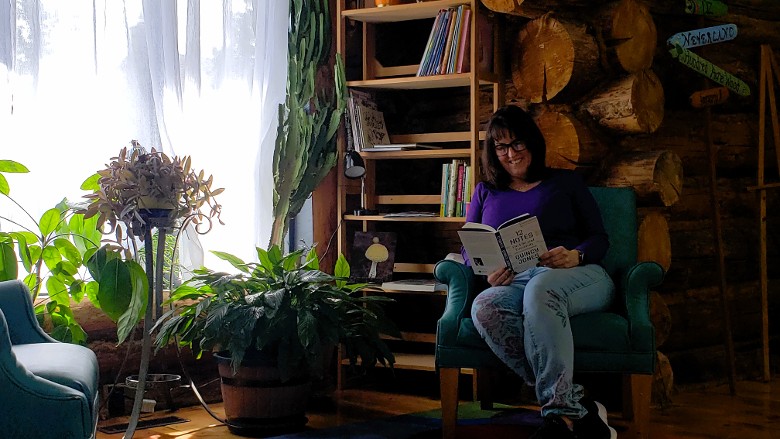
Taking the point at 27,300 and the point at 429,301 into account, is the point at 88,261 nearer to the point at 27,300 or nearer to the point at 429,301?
the point at 27,300

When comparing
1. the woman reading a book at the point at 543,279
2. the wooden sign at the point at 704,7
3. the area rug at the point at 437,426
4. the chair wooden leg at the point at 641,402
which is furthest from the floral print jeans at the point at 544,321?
the wooden sign at the point at 704,7

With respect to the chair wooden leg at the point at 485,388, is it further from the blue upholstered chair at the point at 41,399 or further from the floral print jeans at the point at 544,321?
the blue upholstered chair at the point at 41,399

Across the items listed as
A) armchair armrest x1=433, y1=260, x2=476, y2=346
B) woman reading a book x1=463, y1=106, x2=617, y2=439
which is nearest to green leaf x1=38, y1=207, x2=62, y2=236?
armchair armrest x1=433, y1=260, x2=476, y2=346

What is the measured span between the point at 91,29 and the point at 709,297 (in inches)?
119

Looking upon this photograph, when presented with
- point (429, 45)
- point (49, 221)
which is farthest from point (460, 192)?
point (49, 221)

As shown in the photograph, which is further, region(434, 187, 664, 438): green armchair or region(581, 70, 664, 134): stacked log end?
region(581, 70, 664, 134): stacked log end

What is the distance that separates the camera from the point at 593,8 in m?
3.75

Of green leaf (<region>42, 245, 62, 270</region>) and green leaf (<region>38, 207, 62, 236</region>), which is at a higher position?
green leaf (<region>38, 207, 62, 236</region>)

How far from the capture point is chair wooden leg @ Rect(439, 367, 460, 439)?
9.93 feet

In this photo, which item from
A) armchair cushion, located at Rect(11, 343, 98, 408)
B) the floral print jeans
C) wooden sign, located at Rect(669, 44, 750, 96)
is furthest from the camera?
wooden sign, located at Rect(669, 44, 750, 96)

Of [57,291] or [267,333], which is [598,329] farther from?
[57,291]

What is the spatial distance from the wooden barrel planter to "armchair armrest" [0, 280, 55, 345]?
85 cm

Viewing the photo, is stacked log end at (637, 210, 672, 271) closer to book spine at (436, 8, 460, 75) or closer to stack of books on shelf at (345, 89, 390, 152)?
book spine at (436, 8, 460, 75)

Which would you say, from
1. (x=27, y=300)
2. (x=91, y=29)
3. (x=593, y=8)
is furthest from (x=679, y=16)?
(x=27, y=300)
